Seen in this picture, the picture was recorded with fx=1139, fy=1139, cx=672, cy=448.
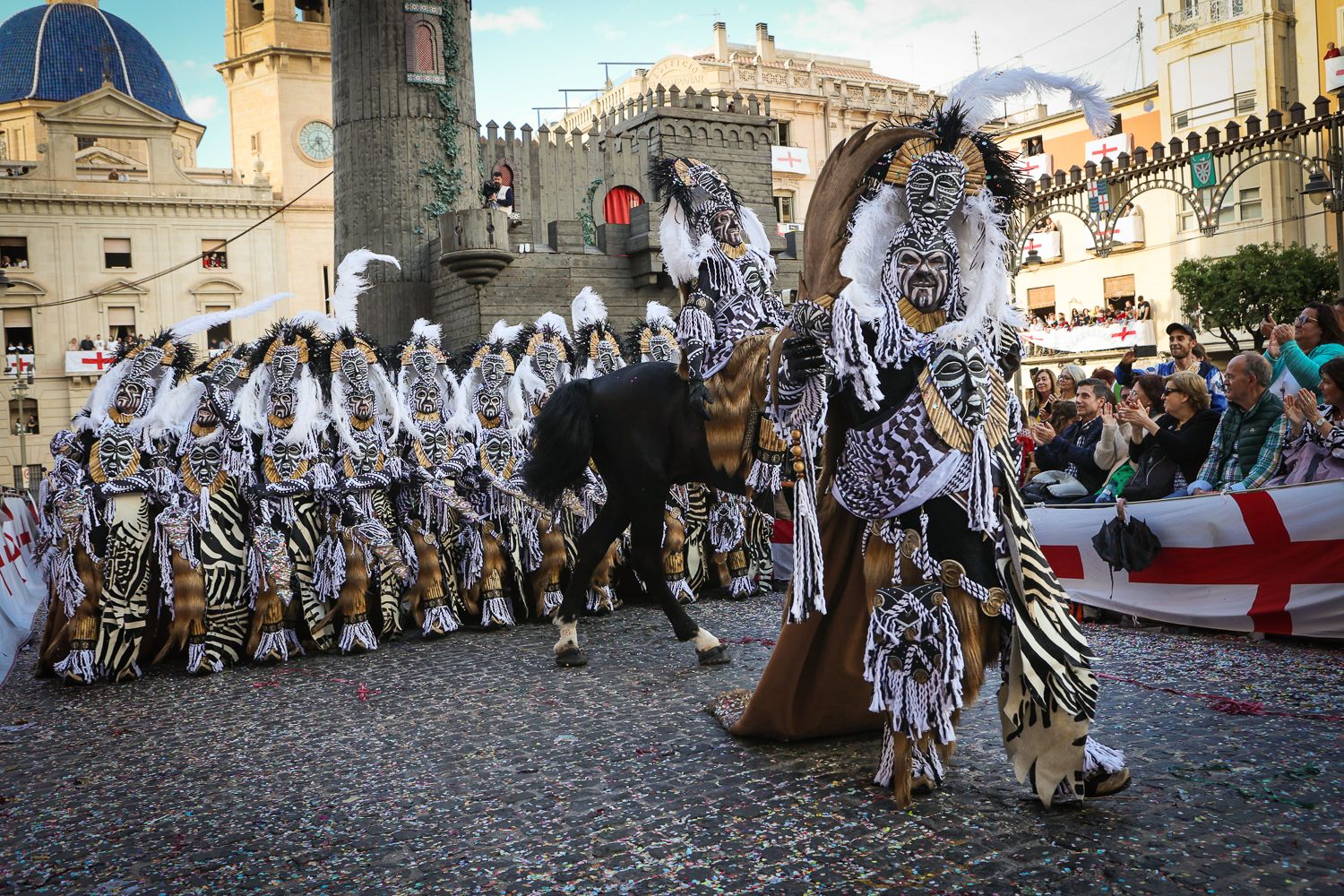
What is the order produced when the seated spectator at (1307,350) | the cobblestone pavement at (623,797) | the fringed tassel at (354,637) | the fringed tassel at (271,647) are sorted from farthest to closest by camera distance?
the fringed tassel at (354,637) < the fringed tassel at (271,647) < the seated spectator at (1307,350) < the cobblestone pavement at (623,797)

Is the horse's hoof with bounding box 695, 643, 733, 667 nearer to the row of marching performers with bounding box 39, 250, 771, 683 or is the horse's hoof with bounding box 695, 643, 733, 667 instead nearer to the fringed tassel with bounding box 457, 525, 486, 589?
the row of marching performers with bounding box 39, 250, 771, 683

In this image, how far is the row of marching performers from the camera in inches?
286

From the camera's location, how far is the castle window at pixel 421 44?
2039 centimetres

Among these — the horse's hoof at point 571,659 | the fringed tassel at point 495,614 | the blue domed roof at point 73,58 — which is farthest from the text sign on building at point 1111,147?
the blue domed roof at point 73,58

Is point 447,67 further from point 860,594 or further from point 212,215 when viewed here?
point 212,215

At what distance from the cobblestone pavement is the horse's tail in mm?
1268

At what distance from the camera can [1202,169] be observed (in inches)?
870

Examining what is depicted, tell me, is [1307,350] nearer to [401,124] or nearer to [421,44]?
[401,124]

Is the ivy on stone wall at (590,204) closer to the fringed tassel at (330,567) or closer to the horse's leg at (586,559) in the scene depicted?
the fringed tassel at (330,567)

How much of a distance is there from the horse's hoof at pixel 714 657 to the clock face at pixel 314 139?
171ft

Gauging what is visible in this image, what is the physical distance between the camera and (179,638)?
750 centimetres

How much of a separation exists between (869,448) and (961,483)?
1.07ft

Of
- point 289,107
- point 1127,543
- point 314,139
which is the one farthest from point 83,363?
point 1127,543

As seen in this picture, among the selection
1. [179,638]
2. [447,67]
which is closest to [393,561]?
[179,638]
